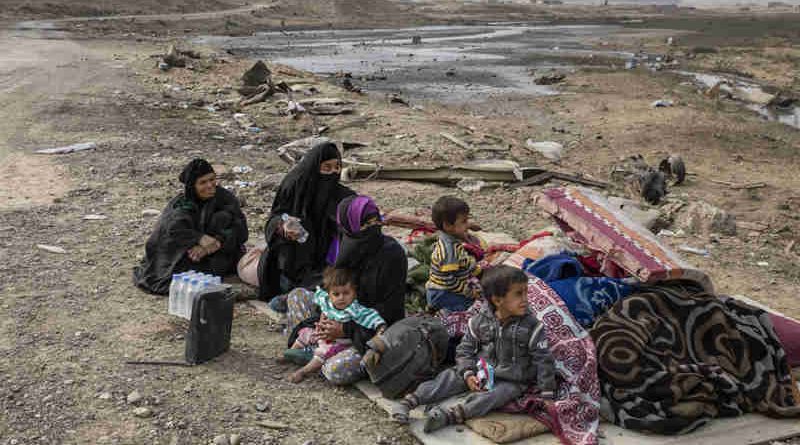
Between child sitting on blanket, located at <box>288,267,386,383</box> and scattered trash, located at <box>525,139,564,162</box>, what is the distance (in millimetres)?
6997

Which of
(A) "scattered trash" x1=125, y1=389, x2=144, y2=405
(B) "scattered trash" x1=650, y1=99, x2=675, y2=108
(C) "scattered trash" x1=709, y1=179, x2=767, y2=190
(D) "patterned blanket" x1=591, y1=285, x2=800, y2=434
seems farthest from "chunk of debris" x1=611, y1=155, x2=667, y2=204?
(B) "scattered trash" x1=650, y1=99, x2=675, y2=108

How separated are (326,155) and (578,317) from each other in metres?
1.94

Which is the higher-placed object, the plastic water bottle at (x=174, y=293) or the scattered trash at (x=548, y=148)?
the plastic water bottle at (x=174, y=293)

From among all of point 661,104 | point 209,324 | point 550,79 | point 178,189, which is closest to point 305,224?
point 209,324

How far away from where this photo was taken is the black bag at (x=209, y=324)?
4.03m

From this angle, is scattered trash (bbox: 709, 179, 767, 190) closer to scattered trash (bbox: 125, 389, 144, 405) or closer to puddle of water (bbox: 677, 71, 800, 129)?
puddle of water (bbox: 677, 71, 800, 129)

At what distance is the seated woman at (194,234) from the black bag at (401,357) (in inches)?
75.9

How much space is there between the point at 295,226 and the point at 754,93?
16222 millimetres

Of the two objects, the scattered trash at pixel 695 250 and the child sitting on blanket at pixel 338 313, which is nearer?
the child sitting on blanket at pixel 338 313

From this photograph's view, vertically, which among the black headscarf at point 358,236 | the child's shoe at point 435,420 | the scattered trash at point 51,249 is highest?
the black headscarf at point 358,236

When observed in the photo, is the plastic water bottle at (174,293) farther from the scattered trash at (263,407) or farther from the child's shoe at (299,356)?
the scattered trash at (263,407)

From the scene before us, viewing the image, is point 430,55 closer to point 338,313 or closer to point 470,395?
point 338,313

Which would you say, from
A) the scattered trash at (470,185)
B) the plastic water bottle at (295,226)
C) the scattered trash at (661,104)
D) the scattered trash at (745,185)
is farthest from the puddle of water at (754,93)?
the plastic water bottle at (295,226)

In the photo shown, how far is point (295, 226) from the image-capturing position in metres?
4.80
